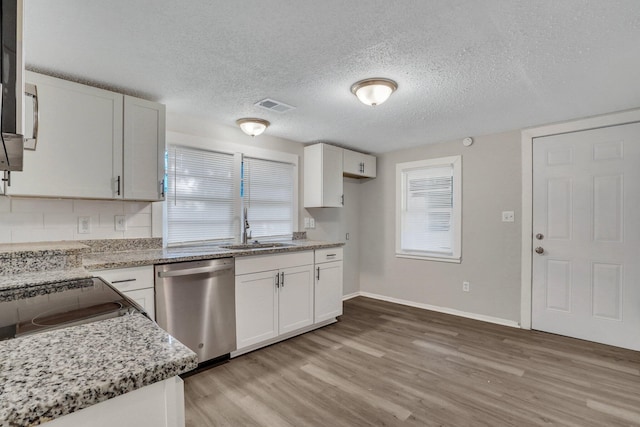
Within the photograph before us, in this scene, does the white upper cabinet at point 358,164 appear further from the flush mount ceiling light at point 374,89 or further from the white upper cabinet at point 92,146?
the white upper cabinet at point 92,146

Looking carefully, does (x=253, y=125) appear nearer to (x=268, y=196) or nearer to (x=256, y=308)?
(x=268, y=196)

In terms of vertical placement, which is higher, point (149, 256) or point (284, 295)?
point (149, 256)

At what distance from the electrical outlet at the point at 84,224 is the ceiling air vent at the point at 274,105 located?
1.66 m

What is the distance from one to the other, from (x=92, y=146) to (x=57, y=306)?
1.64m

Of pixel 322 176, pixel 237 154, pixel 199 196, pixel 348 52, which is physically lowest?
pixel 199 196

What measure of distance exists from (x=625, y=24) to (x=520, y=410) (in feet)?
7.45

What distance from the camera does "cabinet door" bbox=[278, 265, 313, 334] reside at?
3016 mm

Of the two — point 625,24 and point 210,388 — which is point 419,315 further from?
point 625,24

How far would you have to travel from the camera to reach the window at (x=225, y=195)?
301cm

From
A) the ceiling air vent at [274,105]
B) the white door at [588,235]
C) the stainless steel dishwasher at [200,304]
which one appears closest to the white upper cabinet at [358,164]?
the ceiling air vent at [274,105]

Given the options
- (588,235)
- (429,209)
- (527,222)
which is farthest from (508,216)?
(429,209)

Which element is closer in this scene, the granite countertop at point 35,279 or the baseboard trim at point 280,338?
the granite countertop at point 35,279

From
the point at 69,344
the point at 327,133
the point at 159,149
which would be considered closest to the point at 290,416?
the point at 69,344

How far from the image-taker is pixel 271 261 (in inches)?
115
